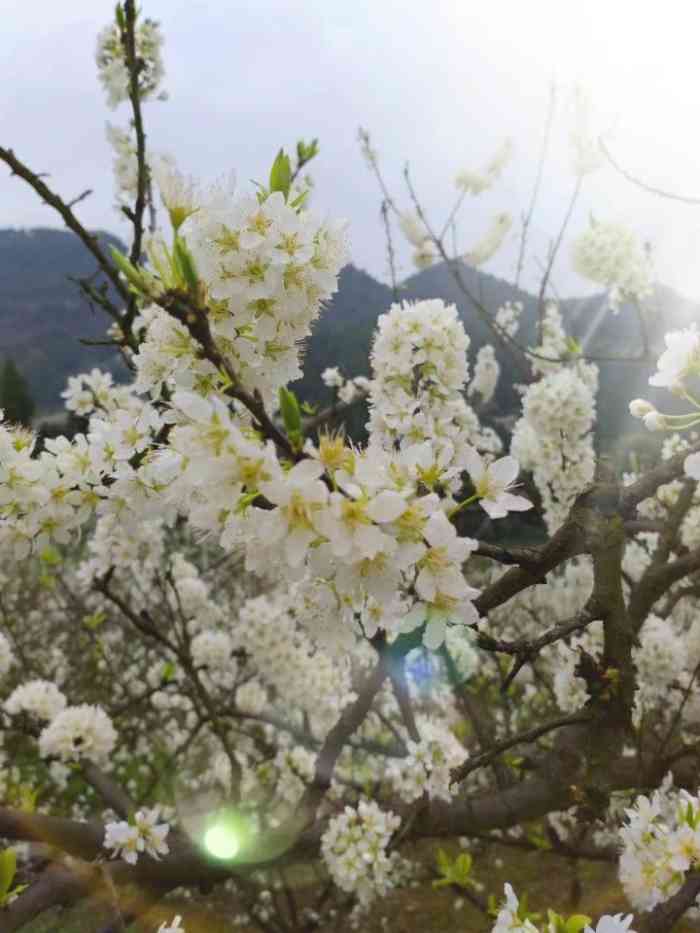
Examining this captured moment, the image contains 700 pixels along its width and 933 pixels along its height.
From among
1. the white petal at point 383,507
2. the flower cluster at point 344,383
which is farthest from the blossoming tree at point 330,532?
the flower cluster at point 344,383

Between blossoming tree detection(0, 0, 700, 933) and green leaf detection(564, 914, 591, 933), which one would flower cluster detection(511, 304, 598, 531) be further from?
green leaf detection(564, 914, 591, 933)

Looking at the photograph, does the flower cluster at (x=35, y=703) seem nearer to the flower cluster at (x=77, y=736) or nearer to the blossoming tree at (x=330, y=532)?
the blossoming tree at (x=330, y=532)

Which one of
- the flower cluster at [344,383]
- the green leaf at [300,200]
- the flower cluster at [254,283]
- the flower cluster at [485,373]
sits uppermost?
the flower cluster at [485,373]

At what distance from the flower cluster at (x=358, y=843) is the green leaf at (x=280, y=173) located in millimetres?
2620

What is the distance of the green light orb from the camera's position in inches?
113

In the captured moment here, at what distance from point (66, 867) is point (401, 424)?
179cm

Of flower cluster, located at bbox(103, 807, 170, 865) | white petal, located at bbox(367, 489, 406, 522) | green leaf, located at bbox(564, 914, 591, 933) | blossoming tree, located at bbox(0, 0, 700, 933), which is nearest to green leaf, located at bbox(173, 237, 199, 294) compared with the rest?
blossoming tree, located at bbox(0, 0, 700, 933)

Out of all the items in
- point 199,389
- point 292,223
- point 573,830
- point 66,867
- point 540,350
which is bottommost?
point 573,830

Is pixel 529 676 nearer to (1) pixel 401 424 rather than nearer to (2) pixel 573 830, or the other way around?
(2) pixel 573 830

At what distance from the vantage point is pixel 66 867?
2.25 m

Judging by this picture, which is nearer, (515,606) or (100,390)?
(100,390)

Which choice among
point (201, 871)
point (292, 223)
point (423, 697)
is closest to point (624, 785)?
point (201, 871)

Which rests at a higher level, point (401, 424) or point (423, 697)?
point (423, 697)

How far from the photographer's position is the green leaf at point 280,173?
1280 mm
